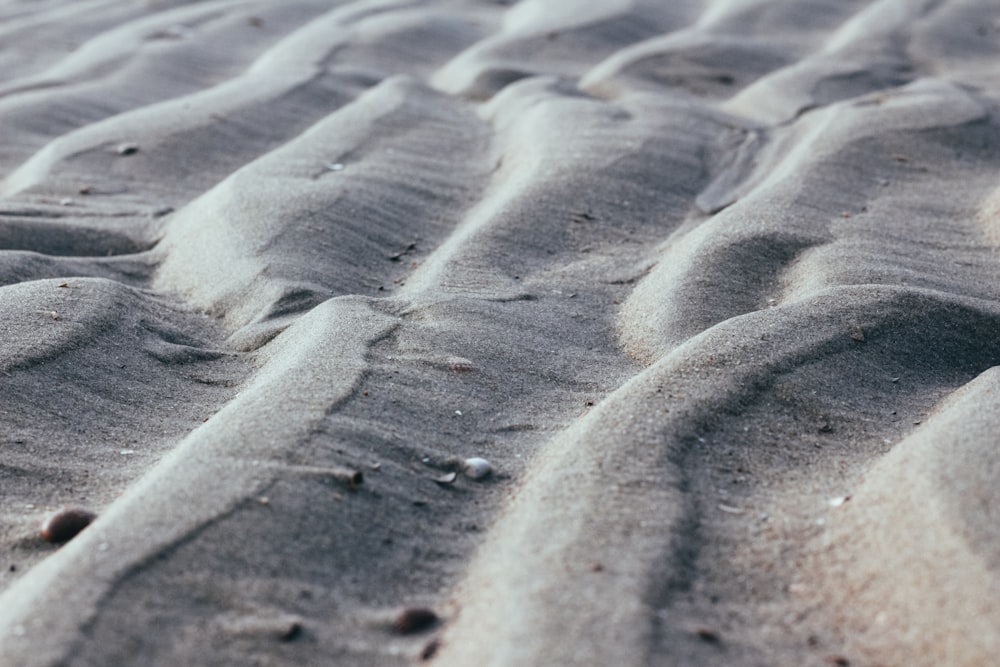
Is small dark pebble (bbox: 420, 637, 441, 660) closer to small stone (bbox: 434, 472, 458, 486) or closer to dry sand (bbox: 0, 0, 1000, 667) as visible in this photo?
dry sand (bbox: 0, 0, 1000, 667)

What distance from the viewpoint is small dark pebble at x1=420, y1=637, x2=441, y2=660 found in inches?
52.5

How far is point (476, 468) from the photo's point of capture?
5.63ft

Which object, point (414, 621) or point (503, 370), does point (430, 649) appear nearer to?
point (414, 621)

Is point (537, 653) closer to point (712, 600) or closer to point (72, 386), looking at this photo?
point (712, 600)

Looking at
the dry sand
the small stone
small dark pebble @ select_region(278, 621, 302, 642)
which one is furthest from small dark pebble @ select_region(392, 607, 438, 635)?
the small stone

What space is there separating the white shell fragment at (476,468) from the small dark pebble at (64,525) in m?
0.54

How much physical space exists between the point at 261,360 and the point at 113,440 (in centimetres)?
35

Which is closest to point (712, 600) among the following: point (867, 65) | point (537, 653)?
point (537, 653)

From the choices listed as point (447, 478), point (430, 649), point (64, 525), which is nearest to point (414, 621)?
point (430, 649)

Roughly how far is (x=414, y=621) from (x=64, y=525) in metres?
0.53

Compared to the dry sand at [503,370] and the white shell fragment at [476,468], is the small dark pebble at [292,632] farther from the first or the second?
the white shell fragment at [476,468]

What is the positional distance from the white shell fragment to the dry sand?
0.10 feet

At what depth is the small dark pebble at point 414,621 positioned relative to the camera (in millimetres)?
1373

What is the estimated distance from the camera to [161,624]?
131cm
